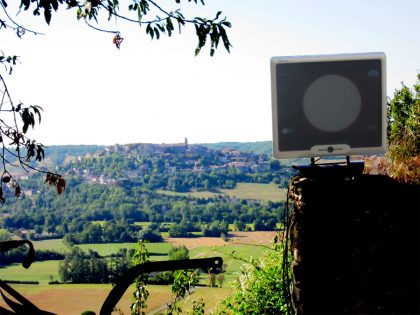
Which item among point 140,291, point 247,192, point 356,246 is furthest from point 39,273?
point 356,246

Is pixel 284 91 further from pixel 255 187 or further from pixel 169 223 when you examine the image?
pixel 255 187

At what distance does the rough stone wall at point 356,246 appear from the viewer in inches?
47.6

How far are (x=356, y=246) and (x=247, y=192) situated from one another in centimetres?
3949

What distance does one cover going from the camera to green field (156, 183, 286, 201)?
3925 centimetres

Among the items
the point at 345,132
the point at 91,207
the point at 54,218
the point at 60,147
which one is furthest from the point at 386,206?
the point at 60,147

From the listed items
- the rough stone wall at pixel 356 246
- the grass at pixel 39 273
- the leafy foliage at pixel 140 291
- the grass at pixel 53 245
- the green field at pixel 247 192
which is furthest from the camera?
the green field at pixel 247 192

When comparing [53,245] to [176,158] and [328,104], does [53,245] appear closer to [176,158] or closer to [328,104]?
[176,158]

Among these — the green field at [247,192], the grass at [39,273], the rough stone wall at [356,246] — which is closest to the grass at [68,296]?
the grass at [39,273]

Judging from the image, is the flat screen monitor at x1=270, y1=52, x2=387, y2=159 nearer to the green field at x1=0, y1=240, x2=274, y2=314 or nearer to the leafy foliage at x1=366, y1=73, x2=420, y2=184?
the green field at x1=0, y1=240, x2=274, y2=314

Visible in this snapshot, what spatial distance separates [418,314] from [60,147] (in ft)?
169

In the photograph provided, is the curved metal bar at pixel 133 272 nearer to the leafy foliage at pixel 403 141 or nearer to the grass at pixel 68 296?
the leafy foliage at pixel 403 141

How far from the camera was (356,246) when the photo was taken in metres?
1.27

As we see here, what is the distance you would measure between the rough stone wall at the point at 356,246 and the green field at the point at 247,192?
36.0m

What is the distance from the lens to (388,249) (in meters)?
1.24
